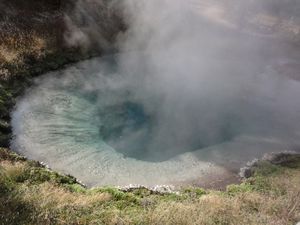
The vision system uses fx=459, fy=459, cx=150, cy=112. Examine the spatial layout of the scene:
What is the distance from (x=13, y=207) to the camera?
9.88m

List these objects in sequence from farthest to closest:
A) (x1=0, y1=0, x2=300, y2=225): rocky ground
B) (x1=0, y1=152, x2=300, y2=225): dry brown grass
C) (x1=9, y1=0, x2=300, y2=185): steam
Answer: (x1=9, y1=0, x2=300, y2=185): steam
(x1=0, y1=0, x2=300, y2=225): rocky ground
(x1=0, y1=152, x2=300, y2=225): dry brown grass

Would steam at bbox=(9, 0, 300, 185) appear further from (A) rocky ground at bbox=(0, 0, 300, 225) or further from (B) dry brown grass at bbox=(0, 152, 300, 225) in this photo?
(B) dry brown grass at bbox=(0, 152, 300, 225)

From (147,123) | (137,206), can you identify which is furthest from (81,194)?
(147,123)

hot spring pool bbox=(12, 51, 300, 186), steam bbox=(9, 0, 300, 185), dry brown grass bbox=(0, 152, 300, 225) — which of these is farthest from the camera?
steam bbox=(9, 0, 300, 185)

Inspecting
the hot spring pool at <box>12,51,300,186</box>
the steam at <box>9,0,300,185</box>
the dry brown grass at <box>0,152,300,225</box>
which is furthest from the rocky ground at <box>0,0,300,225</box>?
the steam at <box>9,0,300,185</box>

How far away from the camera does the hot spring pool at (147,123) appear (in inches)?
661

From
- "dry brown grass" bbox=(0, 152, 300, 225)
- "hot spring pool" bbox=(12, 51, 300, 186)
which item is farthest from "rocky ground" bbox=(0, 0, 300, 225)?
"hot spring pool" bbox=(12, 51, 300, 186)

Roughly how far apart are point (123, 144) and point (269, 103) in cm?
951

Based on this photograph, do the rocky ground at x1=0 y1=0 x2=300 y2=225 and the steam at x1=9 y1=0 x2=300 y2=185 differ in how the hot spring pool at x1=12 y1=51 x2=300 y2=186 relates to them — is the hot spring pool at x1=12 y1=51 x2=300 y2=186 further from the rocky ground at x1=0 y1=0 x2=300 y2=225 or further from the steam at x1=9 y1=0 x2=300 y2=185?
the rocky ground at x1=0 y1=0 x2=300 y2=225

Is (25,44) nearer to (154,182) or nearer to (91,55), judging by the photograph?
(91,55)

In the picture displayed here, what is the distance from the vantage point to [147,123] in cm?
2002

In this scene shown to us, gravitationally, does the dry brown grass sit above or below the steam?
below

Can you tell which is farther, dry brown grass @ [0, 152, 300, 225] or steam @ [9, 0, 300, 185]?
steam @ [9, 0, 300, 185]

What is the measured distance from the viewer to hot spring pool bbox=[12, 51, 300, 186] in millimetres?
16797
